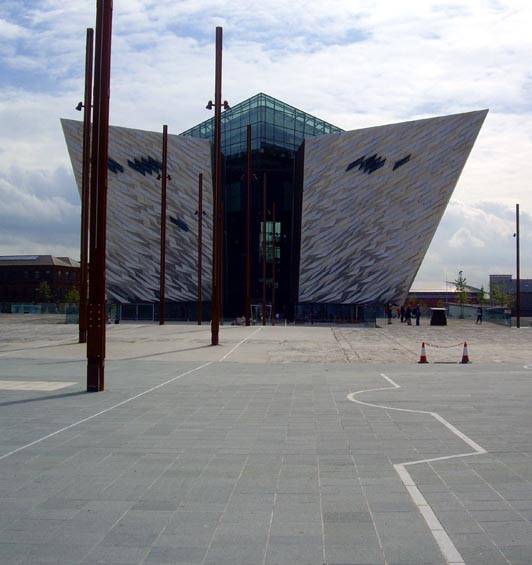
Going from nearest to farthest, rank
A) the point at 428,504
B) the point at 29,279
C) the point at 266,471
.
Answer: the point at 428,504 < the point at 266,471 < the point at 29,279

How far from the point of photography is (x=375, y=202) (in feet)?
187

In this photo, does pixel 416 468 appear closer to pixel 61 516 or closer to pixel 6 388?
pixel 61 516

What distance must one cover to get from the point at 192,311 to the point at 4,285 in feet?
169

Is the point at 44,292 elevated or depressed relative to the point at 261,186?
depressed

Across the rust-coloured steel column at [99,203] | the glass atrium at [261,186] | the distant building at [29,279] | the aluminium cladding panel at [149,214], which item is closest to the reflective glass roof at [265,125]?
the glass atrium at [261,186]

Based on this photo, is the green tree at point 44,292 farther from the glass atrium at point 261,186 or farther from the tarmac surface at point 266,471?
the tarmac surface at point 266,471

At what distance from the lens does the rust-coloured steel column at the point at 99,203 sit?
1220 centimetres

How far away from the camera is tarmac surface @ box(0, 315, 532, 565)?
14.4 ft

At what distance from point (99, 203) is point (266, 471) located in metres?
7.76

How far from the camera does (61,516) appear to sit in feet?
16.3

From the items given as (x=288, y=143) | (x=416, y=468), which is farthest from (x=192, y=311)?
(x=416, y=468)

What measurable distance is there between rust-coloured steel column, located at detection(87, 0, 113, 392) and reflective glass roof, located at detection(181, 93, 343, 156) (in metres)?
52.3

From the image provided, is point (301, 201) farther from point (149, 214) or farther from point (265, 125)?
point (149, 214)

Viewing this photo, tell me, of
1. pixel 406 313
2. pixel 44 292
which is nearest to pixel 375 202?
pixel 406 313
